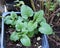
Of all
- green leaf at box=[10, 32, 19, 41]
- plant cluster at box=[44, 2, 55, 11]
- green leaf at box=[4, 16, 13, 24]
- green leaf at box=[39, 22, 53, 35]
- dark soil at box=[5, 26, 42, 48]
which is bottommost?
dark soil at box=[5, 26, 42, 48]

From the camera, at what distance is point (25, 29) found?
0.88 metres

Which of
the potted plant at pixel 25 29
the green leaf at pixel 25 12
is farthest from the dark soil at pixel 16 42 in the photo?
the green leaf at pixel 25 12

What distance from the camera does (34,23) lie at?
0.90 m

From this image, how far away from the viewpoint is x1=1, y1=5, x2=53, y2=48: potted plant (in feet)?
2.88

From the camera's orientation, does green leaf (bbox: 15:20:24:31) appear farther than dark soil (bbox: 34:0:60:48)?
No

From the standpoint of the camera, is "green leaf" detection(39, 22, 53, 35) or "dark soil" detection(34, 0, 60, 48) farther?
"dark soil" detection(34, 0, 60, 48)

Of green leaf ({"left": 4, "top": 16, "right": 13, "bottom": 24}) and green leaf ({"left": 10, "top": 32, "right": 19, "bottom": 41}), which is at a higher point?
green leaf ({"left": 4, "top": 16, "right": 13, "bottom": 24})

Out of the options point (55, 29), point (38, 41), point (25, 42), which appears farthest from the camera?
point (55, 29)

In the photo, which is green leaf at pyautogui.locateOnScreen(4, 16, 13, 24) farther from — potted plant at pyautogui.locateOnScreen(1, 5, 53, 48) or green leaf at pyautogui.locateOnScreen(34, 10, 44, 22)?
green leaf at pyautogui.locateOnScreen(34, 10, 44, 22)

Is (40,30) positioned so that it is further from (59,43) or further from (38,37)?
(59,43)

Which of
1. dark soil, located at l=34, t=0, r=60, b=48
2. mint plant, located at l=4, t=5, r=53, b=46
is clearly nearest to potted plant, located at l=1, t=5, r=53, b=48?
mint plant, located at l=4, t=5, r=53, b=46

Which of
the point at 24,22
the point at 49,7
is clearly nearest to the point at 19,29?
the point at 24,22

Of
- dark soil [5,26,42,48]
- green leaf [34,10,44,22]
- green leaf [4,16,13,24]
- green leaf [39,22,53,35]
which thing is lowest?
dark soil [5,26,42,48]

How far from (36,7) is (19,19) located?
24 cm
